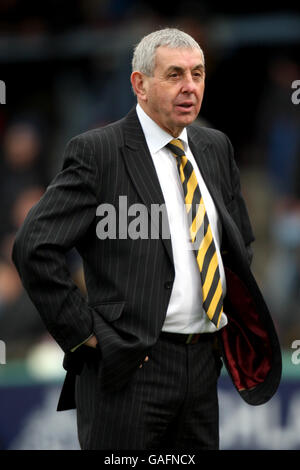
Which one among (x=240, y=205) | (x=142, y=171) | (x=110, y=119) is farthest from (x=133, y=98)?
(x=142, y=171)

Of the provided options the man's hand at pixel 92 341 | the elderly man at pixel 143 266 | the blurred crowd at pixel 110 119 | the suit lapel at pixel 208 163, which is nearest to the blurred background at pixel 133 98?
the blurred crowd at pixel 110 119

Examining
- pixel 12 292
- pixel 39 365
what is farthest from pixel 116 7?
pixel 39 365

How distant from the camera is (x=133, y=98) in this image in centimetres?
807

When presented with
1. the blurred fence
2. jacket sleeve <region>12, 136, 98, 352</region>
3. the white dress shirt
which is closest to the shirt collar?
the white dress shirt

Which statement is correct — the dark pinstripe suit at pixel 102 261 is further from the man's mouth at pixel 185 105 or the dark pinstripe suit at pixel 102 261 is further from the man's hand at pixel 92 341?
the man's mouth at pixel 185 105

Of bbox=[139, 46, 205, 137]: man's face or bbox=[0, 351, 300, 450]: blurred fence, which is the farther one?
bbox=[0, 351, 300, 450]: blurred fence

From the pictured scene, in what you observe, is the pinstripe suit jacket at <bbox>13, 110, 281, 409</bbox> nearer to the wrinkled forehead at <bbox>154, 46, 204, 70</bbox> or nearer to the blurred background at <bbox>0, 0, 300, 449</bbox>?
the wrinkled forehead at <bbox>154, 46, 204, 70</bbox>

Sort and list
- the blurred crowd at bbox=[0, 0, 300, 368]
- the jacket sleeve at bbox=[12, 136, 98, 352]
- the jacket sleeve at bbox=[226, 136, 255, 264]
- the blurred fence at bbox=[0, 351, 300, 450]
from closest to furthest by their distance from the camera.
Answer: the jacket sleeve at bbox=[12, 136, 98, 352], the jacket sleeve at bbox=[226, 136, 255, 264], the blurred fence at bbox=[0, 351, 300, 450], the blurred crowd at bbox=[0, 0, 300, 368]

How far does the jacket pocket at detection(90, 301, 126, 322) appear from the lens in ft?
10.6

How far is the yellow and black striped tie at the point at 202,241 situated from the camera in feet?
10.8

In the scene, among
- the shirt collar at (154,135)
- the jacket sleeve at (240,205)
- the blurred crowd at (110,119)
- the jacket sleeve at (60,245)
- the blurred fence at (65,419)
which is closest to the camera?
the jacket sleeve at (60,245)

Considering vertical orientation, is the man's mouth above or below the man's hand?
above

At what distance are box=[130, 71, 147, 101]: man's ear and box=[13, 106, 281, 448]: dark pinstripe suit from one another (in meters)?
0.10
